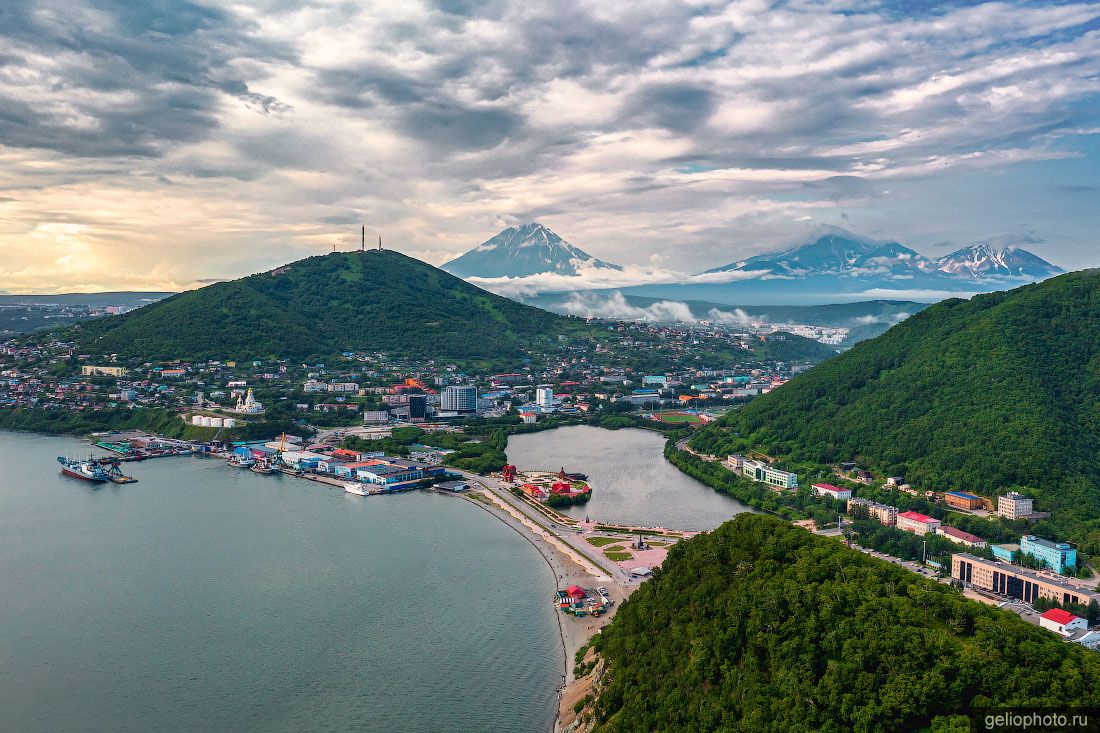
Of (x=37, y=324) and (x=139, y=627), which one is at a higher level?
(x=37, y=324)

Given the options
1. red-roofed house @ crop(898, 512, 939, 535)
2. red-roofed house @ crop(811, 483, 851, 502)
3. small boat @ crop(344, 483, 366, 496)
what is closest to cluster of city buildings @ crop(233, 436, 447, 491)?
small boat @ crop(344, 483, 366, 496)

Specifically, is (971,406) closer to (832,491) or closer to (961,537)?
(832,491)

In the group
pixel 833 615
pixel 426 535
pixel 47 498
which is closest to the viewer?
pixel 833 615

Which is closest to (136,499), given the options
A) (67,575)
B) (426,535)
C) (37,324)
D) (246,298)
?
(67,575)

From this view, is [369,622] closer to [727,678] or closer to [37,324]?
[727,678]

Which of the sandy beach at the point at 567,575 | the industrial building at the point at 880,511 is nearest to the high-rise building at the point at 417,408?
the sandy beach at the point at 567,575

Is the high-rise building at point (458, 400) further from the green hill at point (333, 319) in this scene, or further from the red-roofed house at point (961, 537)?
the red-roofed house at point (961, 537)

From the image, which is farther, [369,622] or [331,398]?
[331,398]
